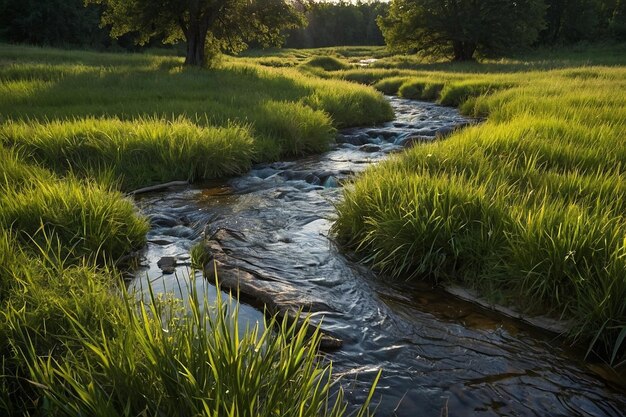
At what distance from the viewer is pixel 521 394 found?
290cm

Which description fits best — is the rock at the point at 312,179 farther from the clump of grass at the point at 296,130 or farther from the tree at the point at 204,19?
the tree at the point at 204,19

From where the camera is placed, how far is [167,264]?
15.3 feet

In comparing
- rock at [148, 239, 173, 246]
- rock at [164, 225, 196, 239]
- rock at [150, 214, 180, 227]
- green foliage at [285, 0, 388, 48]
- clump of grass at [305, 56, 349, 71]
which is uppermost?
green foliage at [285, 0, 388, 48]

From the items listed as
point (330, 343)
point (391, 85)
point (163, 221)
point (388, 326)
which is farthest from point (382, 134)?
point (391, 85)

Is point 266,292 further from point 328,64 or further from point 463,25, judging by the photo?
point 463,25

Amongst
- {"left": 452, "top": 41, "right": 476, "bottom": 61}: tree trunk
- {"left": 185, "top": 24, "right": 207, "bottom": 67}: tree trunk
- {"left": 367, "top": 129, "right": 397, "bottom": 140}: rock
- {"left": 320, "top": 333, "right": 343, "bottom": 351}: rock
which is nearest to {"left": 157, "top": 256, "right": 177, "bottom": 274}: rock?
{"left": 320, "top": 333, "right": 343, "bottom": 351}: rock

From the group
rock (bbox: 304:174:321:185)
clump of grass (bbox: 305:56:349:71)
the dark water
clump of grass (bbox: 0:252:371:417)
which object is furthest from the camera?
clump of grass (bbox: 305:56:349:71)

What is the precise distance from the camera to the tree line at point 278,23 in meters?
20.9

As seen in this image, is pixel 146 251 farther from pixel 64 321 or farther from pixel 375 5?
pixel 375 5

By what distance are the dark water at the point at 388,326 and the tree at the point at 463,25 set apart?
32.7 metres

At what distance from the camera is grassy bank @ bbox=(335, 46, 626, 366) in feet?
11.7

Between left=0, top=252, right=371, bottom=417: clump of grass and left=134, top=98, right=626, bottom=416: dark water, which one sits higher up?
left=0, top=252, right=371, bottom=417: clump of grass

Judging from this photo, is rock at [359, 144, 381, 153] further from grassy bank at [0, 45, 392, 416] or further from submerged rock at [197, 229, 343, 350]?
submerged rock at [197, 229, 343, 350]

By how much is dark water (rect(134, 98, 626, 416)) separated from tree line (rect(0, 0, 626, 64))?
51.4 feet
